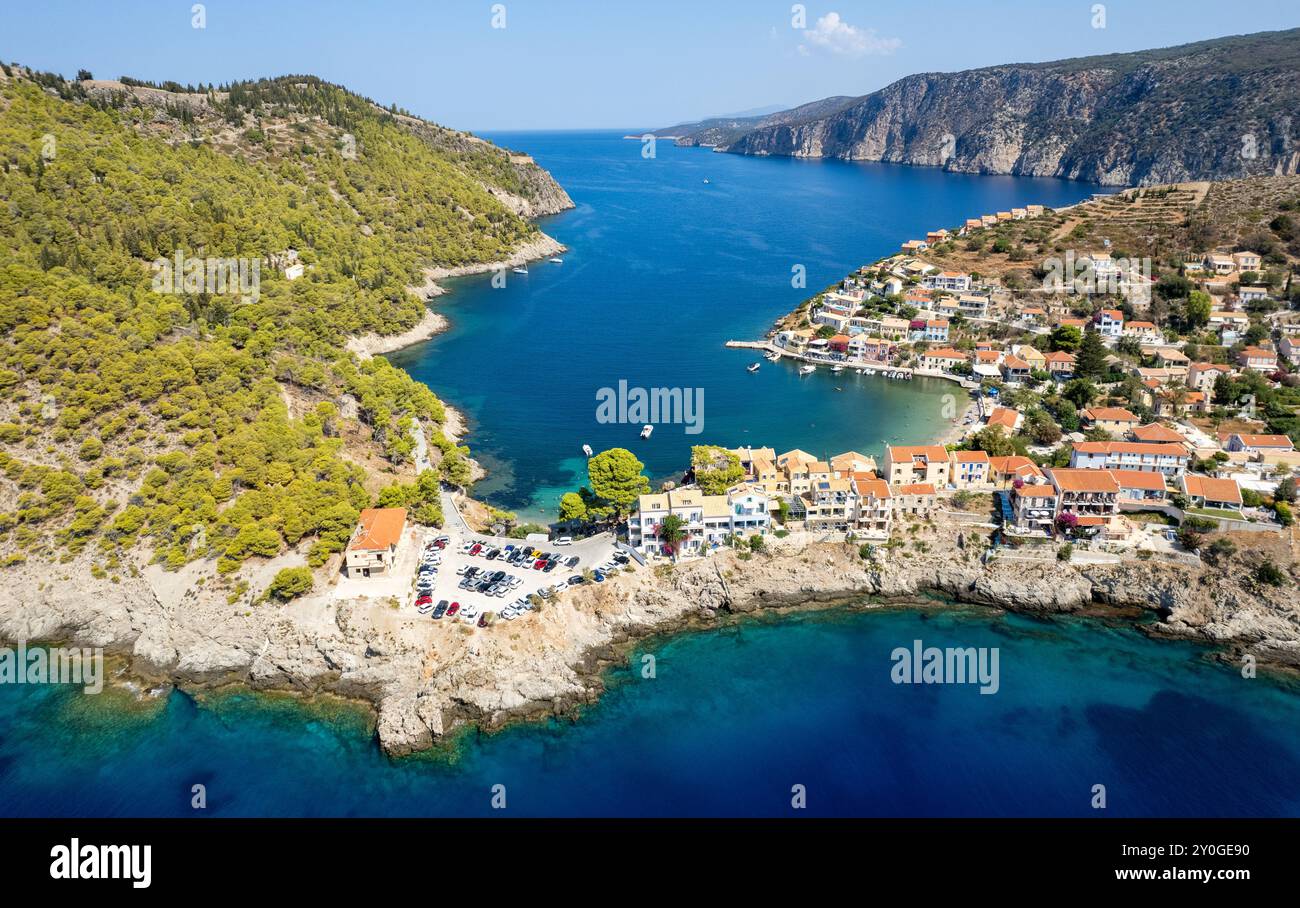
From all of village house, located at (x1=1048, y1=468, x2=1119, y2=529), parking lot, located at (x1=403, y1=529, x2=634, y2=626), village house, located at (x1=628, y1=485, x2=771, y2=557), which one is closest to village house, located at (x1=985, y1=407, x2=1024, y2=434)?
village house, located at (x1=1048, y1=468, x2=1119, y2=529)

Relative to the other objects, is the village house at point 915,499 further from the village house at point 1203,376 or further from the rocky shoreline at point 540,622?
the village house at point 1203,376

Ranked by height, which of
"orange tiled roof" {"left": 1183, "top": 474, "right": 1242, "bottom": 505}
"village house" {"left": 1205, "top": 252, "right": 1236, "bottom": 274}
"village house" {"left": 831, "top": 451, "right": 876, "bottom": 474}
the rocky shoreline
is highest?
"village house" {"left": 1205, "top": 252, "right": 1236, "bottom": 274}

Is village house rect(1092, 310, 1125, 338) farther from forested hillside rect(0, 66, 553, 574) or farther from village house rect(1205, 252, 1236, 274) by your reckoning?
forested hillside rect(0, 66, 553, 574)

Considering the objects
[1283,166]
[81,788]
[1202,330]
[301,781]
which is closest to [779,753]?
[301,781]

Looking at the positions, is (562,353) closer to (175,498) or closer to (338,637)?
(175,498)

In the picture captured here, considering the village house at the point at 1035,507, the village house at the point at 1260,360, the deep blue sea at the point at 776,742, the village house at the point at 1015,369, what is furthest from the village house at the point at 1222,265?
the deep blue sea at the point at 776,742

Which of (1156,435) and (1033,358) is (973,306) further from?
(1156,435)

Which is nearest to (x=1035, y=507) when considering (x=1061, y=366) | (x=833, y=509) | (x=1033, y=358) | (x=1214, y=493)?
(x=1214, y=493)
